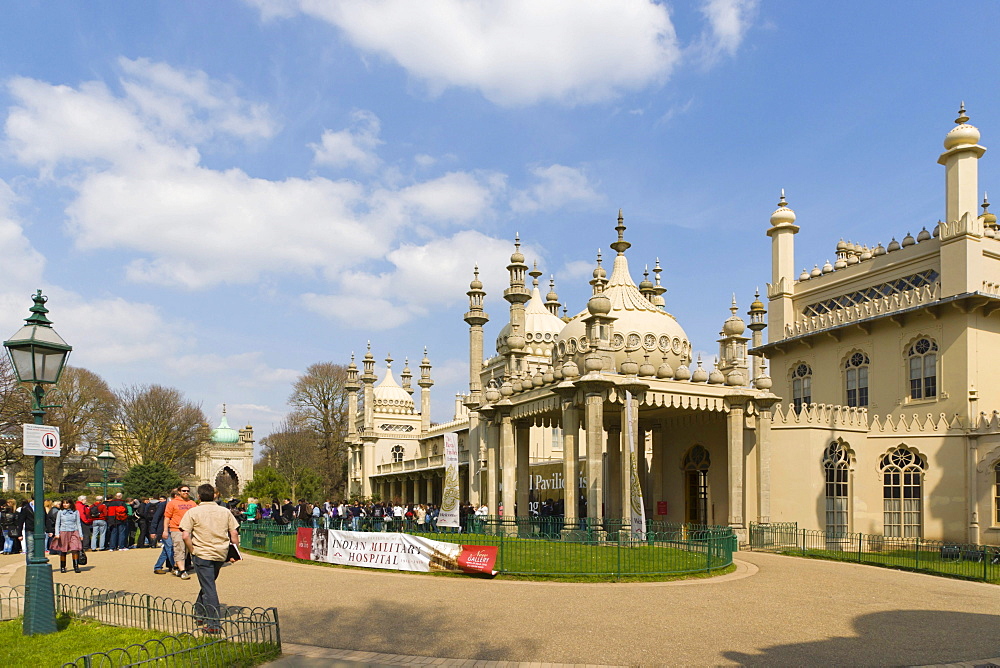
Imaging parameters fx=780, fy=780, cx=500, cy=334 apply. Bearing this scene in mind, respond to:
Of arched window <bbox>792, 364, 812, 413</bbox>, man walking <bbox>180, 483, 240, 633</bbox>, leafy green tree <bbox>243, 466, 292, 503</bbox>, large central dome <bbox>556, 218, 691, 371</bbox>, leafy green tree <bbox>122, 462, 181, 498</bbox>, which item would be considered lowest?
leafy green tree <bbox>243, 466, 292, 503</bbox>

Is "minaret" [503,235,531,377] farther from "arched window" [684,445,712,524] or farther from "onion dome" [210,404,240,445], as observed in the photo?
"onion dome" [210,404,240,445]

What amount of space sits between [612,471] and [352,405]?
1497 inches

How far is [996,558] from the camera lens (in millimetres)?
21078

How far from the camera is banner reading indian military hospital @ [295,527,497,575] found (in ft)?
51.9

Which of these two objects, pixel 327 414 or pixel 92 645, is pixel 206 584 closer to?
pixel 92 645

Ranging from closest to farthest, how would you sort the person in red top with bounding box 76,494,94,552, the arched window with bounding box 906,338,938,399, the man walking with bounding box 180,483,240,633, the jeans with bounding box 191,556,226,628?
the jeans with bounding box 191,556,226,628, the man walking with bounding box 180,483,240,633, the person in red top with bounding box 76,494,94,552, the arched window with bounding box 906,338,938,399

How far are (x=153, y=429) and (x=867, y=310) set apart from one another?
5372cm

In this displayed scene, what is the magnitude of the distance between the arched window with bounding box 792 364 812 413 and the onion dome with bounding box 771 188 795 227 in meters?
6.60

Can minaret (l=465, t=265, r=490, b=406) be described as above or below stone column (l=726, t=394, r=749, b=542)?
above

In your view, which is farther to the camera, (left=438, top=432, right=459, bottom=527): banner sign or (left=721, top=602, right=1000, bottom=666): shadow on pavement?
(left=438, top=432, right=459, bottom=527): banner sign

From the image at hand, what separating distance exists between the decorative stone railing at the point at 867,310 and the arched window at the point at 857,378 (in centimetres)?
165

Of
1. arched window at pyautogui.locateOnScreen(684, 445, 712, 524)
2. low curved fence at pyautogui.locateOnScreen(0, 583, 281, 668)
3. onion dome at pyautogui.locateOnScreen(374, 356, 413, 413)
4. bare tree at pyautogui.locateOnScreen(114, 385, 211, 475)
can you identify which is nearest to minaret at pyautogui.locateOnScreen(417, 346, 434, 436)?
onion dome at pyautogui.locateOnScreen(374, 356, 413, 413)

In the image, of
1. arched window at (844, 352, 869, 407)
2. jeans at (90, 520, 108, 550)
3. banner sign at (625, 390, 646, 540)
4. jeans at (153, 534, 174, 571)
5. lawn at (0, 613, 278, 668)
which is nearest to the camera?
lawn at (0, 613, 278, 668)

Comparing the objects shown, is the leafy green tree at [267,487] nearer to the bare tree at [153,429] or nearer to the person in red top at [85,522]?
the bare tree at [153,429]
